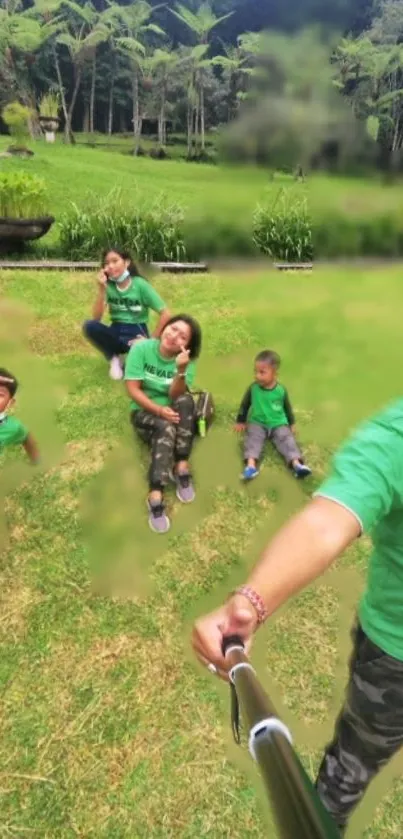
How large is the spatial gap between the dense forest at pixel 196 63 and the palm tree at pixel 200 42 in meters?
0.03

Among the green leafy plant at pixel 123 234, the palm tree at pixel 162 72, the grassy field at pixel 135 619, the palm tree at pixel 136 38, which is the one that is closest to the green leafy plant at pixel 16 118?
the green leafy plant at pixel 123 234

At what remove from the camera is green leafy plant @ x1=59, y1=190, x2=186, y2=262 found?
647 centimetres

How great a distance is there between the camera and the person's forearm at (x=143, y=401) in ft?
9.95

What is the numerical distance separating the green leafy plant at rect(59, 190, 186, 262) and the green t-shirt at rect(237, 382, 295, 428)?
11.8ft

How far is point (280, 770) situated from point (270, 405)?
2738 mm

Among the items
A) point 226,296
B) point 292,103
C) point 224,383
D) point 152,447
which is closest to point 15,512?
point 152,447

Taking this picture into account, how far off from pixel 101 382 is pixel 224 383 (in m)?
0.78

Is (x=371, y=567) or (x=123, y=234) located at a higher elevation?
(x=123, y=234)

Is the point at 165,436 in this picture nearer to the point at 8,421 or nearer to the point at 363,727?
the point at 8,421

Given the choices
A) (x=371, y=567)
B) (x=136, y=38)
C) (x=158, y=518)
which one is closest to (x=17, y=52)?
(x=136, y=38)

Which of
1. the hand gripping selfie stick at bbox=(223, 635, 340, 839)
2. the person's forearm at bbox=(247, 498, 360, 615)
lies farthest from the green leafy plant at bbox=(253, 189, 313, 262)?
the hand gripping selfie stick at bbox=(223, 635, 340, 839)

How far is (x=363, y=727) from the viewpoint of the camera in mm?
1306

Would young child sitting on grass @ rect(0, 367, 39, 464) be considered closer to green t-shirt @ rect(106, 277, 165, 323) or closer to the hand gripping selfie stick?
green t-shirt @ rect(106, 277, 165, 323)

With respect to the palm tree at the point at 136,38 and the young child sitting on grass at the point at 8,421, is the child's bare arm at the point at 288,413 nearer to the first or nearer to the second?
the young child sitting on grass at the point at 8,421
